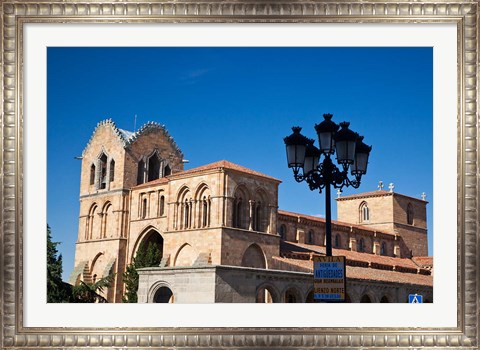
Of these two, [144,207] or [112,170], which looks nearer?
[144,207]

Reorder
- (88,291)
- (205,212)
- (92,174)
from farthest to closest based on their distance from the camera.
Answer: (92,174)
(205,212)
(88,291)

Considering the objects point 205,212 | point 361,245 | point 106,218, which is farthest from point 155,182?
point 361,245

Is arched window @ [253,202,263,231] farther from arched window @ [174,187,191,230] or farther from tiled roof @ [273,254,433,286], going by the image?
arched window @ [174,187,191,230]

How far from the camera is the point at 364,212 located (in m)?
44.3

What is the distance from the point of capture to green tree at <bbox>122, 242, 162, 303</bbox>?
28.2 meters

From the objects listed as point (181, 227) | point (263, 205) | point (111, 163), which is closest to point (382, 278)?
point (263, 205)

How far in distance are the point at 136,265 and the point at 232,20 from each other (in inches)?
940

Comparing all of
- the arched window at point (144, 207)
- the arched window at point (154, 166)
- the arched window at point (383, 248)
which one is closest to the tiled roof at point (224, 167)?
the arched window at point (144, 207)

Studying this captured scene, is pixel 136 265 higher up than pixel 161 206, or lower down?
lower down

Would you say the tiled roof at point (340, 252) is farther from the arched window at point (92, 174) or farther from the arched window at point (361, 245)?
the arched window at point (92, 174)

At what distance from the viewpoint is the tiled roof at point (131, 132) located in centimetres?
3381

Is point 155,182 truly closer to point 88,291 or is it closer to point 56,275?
point 88,291

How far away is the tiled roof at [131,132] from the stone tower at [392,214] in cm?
1384

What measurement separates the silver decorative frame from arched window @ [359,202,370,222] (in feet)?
124
